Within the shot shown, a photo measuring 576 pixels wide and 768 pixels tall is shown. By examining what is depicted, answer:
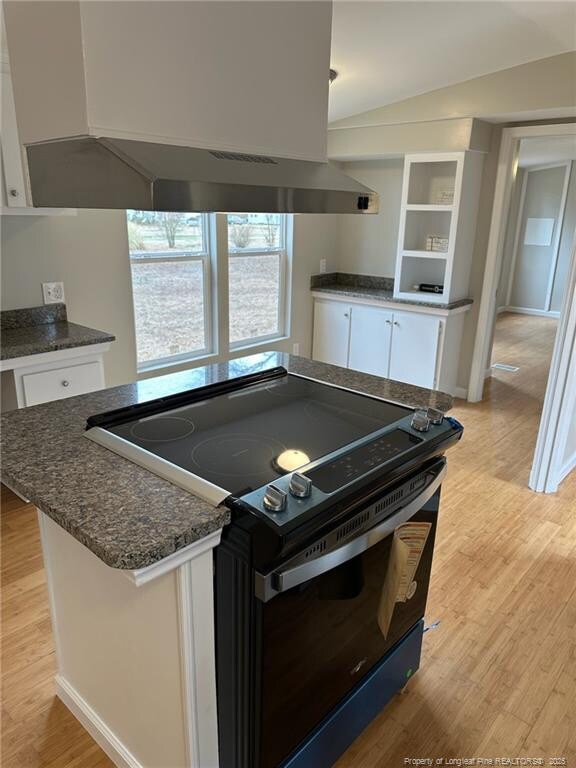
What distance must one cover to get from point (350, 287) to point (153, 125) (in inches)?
157

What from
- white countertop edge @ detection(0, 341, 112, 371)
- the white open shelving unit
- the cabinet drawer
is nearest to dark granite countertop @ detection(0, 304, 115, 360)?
white countertop edge @ detection(0, 341, 112, 371)

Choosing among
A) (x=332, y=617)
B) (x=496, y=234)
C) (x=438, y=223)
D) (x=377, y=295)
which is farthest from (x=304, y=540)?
(x=438, y=223)

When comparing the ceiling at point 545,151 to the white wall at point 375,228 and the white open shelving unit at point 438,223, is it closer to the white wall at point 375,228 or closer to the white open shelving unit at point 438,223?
the white open shelving unit at point 438,223

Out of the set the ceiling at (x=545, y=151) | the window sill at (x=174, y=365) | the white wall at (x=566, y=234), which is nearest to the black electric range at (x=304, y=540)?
the window sill at (x=174, y=365)

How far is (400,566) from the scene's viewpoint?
152 centimetres

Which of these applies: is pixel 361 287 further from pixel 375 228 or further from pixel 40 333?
pixel 40 333

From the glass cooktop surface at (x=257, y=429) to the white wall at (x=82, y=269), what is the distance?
5.98 feet

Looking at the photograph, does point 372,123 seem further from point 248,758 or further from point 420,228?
point 248,758

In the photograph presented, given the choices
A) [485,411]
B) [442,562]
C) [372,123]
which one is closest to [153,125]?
[442,562]

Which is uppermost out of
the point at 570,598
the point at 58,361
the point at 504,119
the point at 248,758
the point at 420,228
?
the point at 504,119

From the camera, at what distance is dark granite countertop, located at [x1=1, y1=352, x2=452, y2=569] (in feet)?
3.22

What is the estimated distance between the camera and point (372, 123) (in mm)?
4207

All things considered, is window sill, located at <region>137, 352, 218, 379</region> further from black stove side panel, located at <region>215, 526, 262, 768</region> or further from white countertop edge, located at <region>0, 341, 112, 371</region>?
black stove side panel, located at <region>215, 526, 262, 768</region>

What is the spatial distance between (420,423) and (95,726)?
1324 mm
